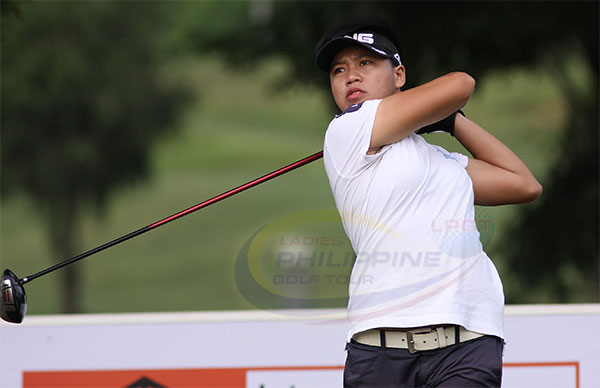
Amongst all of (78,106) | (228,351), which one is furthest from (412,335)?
(78,106)

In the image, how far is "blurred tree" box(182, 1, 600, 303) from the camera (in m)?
4.26

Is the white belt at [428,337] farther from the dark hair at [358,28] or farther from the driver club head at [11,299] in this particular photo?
the driver club head at [11,299]

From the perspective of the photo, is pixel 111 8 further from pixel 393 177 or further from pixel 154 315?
pixel 393 177

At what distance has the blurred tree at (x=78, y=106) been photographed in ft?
18.1

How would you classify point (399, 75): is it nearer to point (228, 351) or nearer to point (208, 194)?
point (228, 351)

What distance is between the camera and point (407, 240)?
4.78 ft

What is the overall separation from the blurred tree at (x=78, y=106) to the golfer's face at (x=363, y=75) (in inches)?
160

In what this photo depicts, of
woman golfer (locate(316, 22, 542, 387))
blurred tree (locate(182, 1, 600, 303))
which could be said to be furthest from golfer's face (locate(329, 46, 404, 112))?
blurred tree (locate(182, 1, 600, 303))

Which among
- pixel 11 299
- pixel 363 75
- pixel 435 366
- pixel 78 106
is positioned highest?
pixel 78 106

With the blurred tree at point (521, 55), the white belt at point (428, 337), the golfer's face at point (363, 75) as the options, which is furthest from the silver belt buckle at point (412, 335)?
the blurred tree at point (521, 55)

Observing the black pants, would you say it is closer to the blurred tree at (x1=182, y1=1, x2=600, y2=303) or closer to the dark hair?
the dark hair

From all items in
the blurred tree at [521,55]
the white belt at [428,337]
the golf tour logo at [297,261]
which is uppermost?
the blurred tree at [521,55]

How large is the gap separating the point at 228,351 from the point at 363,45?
1.15m

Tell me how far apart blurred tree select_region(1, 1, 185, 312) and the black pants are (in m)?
4.29
